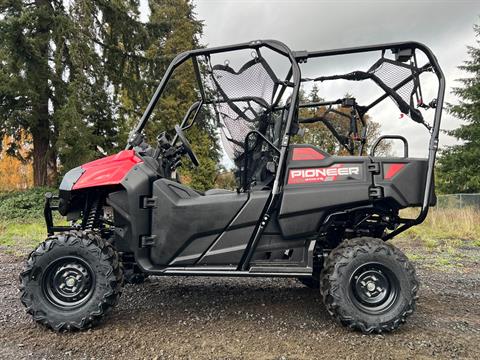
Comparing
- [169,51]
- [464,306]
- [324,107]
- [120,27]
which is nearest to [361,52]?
[324,107]

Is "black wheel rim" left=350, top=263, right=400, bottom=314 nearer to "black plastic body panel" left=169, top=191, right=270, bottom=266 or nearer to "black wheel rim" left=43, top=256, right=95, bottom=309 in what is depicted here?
"black plastic body panel" left=169, top=191, right=270, bottom=266

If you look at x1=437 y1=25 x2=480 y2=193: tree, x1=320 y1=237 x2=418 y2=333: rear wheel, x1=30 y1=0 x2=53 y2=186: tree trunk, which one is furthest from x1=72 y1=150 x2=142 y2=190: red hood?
x1=437 y1=25 x2=480 y2=193: tree

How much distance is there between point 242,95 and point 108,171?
1.39 m

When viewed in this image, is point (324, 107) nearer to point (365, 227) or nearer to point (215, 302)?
point (365, 227)

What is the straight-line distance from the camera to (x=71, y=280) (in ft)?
10.7

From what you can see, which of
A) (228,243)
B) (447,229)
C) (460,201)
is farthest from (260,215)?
(460,201)

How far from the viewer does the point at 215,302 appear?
13.0 ft

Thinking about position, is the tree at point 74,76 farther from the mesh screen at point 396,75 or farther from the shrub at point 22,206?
the mesh screen at point 396,75

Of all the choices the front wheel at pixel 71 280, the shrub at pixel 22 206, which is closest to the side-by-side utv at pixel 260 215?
the front wheel at pixel 71 280

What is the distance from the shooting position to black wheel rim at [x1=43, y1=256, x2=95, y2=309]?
3.24m

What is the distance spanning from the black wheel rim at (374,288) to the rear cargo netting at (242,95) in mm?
1498

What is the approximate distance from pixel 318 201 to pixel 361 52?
1.34 meters

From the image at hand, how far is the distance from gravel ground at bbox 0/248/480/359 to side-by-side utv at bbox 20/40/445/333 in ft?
0.69

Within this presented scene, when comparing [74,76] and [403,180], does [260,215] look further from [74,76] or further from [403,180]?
Answer: [74,76]
